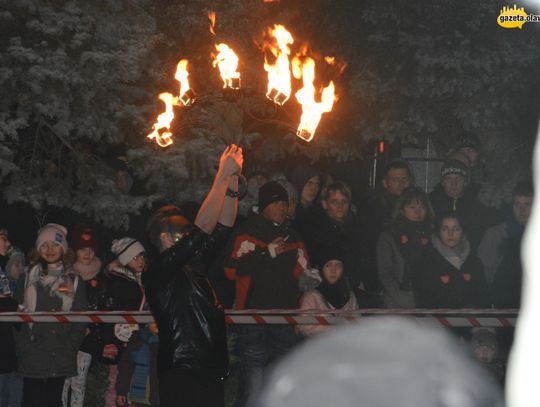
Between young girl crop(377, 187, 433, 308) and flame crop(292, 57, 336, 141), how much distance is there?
2699mm

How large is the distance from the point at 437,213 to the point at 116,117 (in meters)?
4.19

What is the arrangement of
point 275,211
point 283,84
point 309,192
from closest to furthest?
1. point 283,84
2. point 275,211
3. point 309,192

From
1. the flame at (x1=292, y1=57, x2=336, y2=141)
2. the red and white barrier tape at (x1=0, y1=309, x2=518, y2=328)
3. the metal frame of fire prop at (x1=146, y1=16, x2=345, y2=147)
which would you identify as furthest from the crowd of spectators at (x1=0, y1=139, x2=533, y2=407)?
the flame at (x1=292, y1=57, x2=336, y2=141)

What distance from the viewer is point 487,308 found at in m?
10.6

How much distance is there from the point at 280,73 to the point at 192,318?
2286mm

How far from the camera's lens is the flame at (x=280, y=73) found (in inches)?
319

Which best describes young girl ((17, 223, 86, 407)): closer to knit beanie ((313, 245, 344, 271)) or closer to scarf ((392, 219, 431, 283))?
knit beanie ((313, 245, 344, 271))

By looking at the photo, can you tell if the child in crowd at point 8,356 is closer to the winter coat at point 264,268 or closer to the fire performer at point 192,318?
the winter coat at point 264,268

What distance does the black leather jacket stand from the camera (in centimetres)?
693

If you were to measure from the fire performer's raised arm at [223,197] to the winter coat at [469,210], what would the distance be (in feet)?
15.3

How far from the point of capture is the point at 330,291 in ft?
34.8

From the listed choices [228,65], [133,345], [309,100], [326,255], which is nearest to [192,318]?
[309,100]

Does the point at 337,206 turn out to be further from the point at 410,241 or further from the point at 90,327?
the point at 90,327

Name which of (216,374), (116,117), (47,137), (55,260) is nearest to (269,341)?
(55,260)
